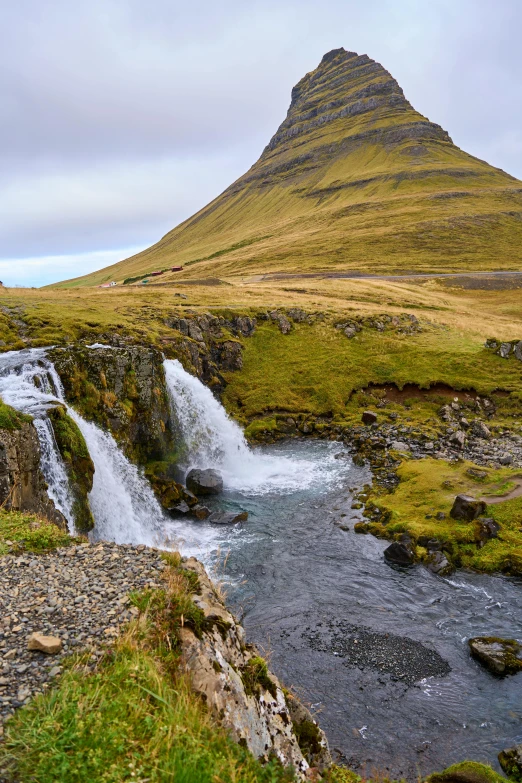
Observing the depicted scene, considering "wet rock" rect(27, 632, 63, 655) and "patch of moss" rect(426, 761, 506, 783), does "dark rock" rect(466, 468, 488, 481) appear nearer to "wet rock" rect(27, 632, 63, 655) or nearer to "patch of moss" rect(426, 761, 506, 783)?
"patch of moss" rect(426, 761, 506, 783)

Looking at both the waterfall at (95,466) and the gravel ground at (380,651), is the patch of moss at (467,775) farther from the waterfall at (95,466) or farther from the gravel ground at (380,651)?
the waterfall at (95,466)

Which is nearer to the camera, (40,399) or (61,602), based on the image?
(61,602)

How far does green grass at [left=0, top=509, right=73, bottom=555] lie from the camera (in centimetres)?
1205

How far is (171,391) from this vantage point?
37.8 m

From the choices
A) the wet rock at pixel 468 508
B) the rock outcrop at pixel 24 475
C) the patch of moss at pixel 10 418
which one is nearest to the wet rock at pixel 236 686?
the rock outcrop at pixel 24 475

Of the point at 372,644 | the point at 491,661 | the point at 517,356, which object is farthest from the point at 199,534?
the point at 517,356

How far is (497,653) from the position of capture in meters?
16.6

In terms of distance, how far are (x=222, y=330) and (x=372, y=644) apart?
4032 centimetres

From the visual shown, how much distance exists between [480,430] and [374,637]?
25517mm

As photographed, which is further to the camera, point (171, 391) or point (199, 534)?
point (171, 391)

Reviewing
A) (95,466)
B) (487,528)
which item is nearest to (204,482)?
(95,466)

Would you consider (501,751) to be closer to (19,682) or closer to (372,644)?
(372,644)

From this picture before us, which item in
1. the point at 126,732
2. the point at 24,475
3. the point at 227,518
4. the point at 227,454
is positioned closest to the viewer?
the point at 126,732

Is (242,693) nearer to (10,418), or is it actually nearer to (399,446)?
(10,418)
